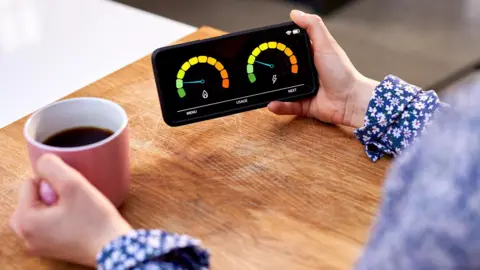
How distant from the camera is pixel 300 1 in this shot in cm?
207

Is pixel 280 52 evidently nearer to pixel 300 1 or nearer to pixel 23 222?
pixel 23 222

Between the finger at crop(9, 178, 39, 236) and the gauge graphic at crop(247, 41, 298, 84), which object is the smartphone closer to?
the gauge graphic at crop(247, 41, 298, 84)

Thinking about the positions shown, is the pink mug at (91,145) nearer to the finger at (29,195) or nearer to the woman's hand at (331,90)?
the finger at (29,195)

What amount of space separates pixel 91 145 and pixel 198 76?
18 cm

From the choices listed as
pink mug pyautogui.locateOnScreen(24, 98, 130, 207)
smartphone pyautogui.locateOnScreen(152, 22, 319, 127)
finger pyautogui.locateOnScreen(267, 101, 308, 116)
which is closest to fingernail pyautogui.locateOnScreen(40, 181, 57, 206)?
pink mug pyautogui.locateOnScreen(24, 98, 130, 207)

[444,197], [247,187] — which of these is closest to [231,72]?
[247,187]

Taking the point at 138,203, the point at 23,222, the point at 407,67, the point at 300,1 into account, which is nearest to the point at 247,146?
the point at 138,203

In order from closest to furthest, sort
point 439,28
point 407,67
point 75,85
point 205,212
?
point 205,212, point 75,85, point 407,67, point 439,28

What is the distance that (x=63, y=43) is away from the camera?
40.0 inches

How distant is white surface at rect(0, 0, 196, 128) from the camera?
891 millimetres

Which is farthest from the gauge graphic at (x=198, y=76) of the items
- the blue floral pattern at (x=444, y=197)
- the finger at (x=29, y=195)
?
the blue floral pattern at (x=444, y=197)

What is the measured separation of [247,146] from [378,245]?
0.34m

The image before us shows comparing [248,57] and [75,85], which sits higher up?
[248,57]

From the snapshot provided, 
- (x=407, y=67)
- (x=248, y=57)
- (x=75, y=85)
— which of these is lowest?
(x=407, y=67)
